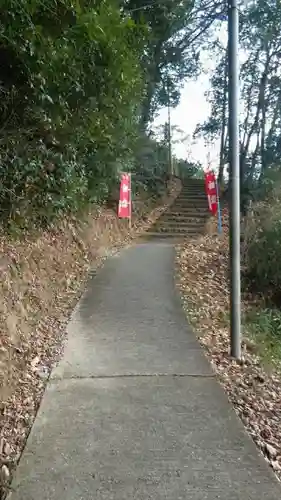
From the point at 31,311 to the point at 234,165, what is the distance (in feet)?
9.35

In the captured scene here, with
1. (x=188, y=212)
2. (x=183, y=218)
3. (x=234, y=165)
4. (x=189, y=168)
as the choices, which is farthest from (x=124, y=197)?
(x=189, y=168)

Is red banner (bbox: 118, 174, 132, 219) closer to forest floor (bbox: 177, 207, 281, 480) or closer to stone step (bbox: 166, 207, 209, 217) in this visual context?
forest floor (bbox: 177, 207, 281, 480)

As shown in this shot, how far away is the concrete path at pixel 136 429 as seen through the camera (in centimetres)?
287

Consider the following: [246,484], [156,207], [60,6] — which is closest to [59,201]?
[60,6]

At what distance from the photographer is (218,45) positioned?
784 inches

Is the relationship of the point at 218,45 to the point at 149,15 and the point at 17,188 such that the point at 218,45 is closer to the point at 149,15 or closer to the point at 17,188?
the point at 149,15

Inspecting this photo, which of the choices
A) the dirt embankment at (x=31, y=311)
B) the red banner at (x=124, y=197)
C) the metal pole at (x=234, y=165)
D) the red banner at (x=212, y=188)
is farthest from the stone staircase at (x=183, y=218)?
the metal pole at (x=234, y=165)

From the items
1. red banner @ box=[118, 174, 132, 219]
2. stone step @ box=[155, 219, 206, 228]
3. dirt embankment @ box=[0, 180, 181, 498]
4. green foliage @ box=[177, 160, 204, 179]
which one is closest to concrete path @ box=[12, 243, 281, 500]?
dirt embankment @ box=[0, 180, 181, 498]

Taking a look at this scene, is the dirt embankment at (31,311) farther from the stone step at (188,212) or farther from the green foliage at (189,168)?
the green foliage at (189,168)

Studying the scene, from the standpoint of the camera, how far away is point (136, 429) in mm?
3525

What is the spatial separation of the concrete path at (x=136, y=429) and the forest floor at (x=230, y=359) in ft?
0.60

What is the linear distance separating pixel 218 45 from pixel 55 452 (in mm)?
19777

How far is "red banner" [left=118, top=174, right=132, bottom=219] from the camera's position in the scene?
13.3 metres

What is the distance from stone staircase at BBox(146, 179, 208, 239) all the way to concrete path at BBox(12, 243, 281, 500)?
32.9 ft
